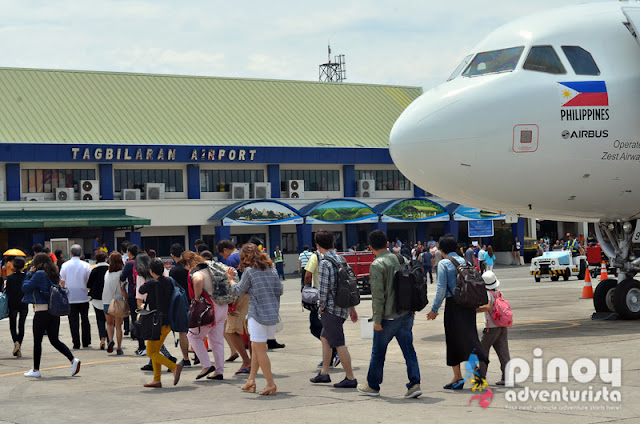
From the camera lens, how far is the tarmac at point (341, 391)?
9859 millimetres

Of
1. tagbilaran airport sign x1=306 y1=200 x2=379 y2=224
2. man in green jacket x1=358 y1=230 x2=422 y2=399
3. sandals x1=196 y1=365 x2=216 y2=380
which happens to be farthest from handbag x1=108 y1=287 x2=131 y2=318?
tagbilaran airport sign x1=306 y1=200 x2=379 y2=224

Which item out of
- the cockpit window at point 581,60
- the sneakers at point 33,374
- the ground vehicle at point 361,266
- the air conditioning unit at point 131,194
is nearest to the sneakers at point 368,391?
the sneakers at point 33,374

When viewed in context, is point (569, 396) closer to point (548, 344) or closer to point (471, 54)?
point (548, 344)

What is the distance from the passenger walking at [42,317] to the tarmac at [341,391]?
28cm

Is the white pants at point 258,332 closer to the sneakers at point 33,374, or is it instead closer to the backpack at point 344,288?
the backpack at point 344,288

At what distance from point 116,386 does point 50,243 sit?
3577 centimetres

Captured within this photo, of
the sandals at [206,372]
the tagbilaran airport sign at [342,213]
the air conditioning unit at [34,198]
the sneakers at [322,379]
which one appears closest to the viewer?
the sneakers at [322,379]

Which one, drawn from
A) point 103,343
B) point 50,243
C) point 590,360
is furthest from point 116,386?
point 50,243

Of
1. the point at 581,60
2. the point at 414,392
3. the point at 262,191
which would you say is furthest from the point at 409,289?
the point at 262,191

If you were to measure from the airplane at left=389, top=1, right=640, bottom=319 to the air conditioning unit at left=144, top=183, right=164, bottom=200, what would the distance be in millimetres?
36224

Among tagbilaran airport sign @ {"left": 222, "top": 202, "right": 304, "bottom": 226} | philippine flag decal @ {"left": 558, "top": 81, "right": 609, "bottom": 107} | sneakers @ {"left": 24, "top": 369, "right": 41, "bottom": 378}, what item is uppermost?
philippine flag decal @ {"left": 558, "top": 81, "right": 609, "bottom": 107}

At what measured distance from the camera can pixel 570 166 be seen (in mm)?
16109

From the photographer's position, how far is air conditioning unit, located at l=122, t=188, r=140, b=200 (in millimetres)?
50344

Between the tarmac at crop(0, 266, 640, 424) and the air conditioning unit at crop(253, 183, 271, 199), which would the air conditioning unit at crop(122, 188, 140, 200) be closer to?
the air conditioning unit at crop(253, 183, 271, 199)
